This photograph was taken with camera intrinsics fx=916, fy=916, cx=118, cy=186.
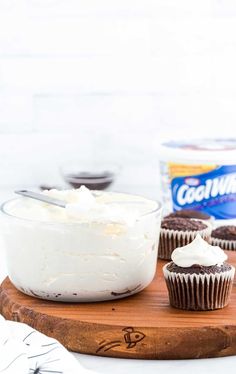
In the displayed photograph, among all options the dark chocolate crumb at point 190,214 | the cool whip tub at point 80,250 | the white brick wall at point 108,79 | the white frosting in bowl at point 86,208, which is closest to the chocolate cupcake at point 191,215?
the dark chocolate crumb at point 190,214

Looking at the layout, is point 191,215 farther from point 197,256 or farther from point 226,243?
point 197,256

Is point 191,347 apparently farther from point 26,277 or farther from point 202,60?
point 202,60

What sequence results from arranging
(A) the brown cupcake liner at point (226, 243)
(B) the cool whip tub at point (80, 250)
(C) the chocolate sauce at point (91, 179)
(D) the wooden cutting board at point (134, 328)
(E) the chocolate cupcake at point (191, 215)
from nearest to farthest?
1. (D) the wooden cutting board at point (134, 328)
2. (B) the cool whip tub at point (80, 250)
3. (A) the brown cupcake liner at point (226, 243)
4. (E) the chocolate cupcake at point (191, 215)
5. (C) the chocolate sauce at point (91, 179)

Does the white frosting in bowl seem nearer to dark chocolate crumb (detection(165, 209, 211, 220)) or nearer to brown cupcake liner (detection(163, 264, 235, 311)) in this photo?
brown cupcake liner (detection(163, 264, 235, 311))

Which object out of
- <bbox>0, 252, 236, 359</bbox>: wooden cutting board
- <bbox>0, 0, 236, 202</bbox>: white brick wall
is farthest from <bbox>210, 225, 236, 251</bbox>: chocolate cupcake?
<bbox>0, 0, 236, 202</bbox>: white brick wall

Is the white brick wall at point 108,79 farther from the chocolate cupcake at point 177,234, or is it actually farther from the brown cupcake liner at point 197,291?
the brown cupcake liner at point 197,291

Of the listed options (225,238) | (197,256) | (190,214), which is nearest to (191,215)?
(190,214)
